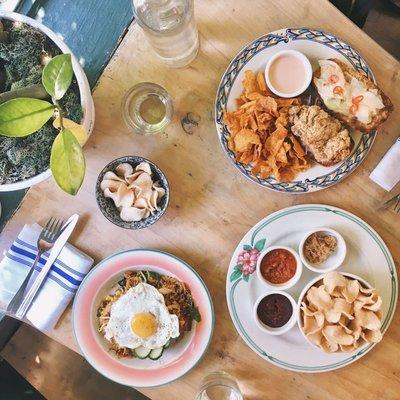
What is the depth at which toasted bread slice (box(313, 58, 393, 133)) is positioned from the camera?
1.73 metres

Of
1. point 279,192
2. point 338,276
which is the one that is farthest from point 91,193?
point 338,276

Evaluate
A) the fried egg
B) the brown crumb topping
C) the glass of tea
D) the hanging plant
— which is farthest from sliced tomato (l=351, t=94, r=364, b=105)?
the hanging plant

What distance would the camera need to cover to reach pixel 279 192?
1.86 meters

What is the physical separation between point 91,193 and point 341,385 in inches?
39.7

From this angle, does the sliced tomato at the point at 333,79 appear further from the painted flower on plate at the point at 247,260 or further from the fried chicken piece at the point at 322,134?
the painted flower on plate at the point at 247,260

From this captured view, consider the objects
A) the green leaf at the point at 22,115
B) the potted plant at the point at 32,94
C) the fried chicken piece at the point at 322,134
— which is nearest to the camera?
the green leaf at the point at 22,115

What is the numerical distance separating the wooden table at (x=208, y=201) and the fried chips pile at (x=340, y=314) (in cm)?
17

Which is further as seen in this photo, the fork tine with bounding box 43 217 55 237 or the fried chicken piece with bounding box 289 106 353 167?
the fork tine with bounding box 43 217 55 237

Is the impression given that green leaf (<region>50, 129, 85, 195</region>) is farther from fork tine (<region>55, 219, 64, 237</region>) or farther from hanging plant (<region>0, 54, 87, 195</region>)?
fork tine (<region>55, 219, 64, 237</region>)

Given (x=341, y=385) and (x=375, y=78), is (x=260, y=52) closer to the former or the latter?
(x=375, y=78)

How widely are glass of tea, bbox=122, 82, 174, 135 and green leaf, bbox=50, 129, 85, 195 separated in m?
0.42

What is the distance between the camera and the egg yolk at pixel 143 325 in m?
1.85

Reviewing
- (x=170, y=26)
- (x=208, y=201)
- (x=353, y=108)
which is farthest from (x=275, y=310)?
(x=170, y=26)

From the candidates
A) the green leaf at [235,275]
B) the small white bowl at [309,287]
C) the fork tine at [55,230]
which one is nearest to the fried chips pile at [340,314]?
the small white bowl at [309,287]
